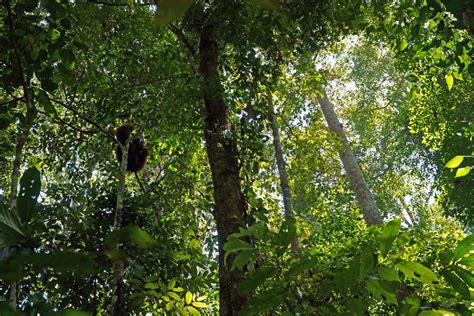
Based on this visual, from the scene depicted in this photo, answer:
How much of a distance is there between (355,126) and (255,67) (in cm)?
1029

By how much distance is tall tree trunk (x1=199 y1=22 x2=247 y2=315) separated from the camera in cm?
228

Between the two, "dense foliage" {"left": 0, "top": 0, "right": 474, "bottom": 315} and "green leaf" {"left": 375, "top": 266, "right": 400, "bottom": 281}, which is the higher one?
"dense foliage" {"left": 0, "top": 0, "right": 474, "bottom": 315}

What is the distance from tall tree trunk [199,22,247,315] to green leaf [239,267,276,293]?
3.88ft

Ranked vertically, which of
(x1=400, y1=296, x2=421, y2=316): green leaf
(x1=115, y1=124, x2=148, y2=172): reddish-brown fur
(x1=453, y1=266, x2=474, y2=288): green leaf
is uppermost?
(x1=115, y1=124, x2=148, y2=172): reddish-brown fur

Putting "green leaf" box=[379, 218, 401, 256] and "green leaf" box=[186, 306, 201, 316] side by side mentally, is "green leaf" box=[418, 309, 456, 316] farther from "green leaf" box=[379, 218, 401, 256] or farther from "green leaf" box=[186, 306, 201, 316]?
"green leaf" box=[186, 306, 201, 316]

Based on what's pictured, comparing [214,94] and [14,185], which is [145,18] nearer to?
[214,94]

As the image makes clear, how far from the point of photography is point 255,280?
1.06m

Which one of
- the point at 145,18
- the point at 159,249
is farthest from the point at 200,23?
the point at 159,249

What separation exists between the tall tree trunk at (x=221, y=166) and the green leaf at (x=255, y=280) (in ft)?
3.88

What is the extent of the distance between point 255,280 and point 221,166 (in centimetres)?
171

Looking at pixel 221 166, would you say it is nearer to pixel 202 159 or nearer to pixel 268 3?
pixel 268 3

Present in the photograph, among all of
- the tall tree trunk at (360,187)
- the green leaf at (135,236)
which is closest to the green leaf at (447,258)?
the green leaf at (135,236)

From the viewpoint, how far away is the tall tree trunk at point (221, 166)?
2.28m

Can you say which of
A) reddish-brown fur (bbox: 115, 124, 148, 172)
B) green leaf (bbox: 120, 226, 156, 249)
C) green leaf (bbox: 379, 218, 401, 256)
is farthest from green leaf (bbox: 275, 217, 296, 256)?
reddish-brown fur (bbox: 115, 124, 148, 172)
